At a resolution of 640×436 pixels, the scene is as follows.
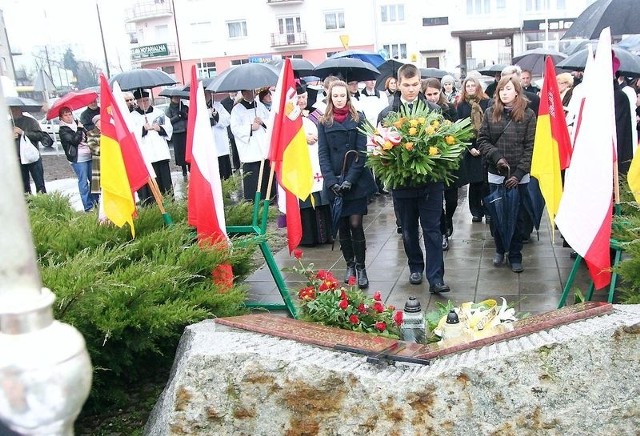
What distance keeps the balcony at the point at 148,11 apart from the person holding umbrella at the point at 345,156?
49.8 m

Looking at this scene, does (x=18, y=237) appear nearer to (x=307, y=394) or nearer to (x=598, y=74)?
(x=307, y=394)

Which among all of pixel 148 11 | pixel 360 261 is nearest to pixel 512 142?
pixel 360 261

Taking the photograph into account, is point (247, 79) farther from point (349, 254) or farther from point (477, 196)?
point (349, 254)

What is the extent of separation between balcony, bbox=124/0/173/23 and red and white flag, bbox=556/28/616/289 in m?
51.7

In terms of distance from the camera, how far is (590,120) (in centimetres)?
410

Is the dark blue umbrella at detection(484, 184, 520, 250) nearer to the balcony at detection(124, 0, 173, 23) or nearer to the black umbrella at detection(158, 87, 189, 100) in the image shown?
the black umbrella at detection(158, 87, 189, 100)

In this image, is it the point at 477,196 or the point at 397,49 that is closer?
the point at 477,196

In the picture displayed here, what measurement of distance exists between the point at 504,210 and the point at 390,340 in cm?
310

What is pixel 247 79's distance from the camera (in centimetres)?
944

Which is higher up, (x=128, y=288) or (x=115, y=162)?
(x=115, y=162)

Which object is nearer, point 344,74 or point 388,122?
point 388,122

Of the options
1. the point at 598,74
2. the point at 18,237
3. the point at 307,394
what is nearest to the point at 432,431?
the point at 307,394

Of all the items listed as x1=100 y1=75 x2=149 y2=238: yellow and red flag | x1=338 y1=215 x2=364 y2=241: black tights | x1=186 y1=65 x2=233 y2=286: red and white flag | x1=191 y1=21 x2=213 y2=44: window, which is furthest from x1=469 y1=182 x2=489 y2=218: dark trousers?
x1=191 y1=21 x2=213 y2=44: window

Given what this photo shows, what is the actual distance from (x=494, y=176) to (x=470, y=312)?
8.69 feet
